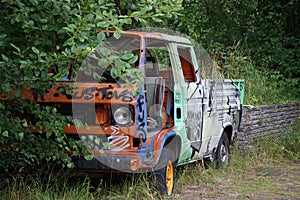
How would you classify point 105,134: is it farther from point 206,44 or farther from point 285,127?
point 206,44

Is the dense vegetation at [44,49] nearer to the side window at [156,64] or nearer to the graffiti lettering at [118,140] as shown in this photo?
the graffiti lettering at [118,140]

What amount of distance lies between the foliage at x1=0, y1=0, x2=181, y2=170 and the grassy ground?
57cm

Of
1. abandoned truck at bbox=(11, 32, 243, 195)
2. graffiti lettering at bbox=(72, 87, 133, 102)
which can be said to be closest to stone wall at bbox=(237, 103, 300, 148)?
abandoned truck at bbox=(11, 32, 243, 195)

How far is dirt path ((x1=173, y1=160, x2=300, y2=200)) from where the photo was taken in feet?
26.1

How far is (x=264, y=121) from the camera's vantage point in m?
11.8

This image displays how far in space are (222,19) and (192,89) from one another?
27.0 feet

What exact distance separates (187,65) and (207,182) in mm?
1703

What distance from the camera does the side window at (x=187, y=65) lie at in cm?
837

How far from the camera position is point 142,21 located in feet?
18.8

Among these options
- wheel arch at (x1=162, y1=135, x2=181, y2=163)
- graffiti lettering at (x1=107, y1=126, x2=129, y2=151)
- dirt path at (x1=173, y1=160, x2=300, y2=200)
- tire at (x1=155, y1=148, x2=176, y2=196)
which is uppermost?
graffiti lettering at (x1=107, y1=126, x2=129, y2=151)

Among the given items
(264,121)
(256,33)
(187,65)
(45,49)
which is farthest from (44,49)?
(256,33)

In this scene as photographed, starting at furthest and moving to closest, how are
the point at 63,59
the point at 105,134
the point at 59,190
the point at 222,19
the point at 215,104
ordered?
1. the point at 222,19
2. the point at 215,104
3. the point at 59,190
4. the point at 105,134
5. the point at 63,59

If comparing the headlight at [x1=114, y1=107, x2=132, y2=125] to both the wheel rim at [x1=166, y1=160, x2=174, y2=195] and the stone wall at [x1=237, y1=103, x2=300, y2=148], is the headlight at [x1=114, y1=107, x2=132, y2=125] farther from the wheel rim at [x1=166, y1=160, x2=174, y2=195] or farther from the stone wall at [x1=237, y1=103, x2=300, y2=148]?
the stone wall at [x1=237, y1=103, x2=300, y2=148]

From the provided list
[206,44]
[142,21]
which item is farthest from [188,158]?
[206,44]
